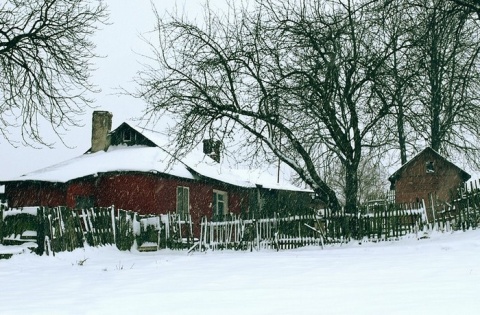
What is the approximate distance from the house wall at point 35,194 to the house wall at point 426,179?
74.2 feet

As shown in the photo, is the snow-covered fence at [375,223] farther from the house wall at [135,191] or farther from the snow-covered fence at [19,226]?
the house wall at [135,191]

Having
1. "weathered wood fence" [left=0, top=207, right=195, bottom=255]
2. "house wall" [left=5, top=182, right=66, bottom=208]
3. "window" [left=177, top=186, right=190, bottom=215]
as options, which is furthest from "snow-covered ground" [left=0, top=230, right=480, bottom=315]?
"window" [left=177, top=186, right=190, bottom=215]

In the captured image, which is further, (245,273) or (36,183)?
(36,183)

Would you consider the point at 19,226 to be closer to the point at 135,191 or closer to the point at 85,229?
the point at 85,229

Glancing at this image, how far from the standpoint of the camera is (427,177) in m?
39.3

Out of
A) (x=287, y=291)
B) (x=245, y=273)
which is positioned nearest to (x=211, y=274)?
(x=245, y=273)

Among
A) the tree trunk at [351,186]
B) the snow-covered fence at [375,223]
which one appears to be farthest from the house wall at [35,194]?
the snow-covered fence at [375,223]

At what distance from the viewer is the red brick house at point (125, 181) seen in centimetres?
2706

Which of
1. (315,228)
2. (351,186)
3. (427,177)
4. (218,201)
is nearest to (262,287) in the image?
(315,228)

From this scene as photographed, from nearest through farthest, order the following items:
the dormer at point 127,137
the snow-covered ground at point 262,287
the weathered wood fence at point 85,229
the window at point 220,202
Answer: the snow-covered ground at point 262,287
the weathered wood fence at point 85,229
the dormer at point 127,137
the window at point 220,202

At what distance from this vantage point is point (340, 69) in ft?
68.0

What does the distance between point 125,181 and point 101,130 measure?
447 centimetres

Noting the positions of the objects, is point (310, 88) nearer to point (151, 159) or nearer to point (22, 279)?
point (151, 159)

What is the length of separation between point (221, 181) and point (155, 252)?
38.0 ft
